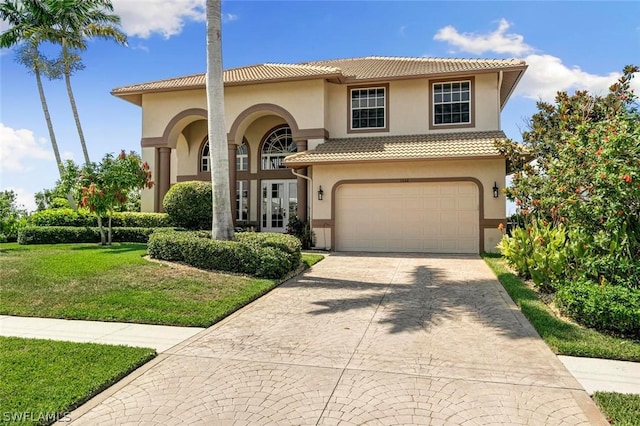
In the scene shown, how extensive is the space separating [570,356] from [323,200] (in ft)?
38.7

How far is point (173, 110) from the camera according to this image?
19453mm

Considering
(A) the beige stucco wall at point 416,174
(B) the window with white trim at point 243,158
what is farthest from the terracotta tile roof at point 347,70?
(A) the beige stucco wall at point 416,174

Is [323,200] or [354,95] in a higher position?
[354,95]

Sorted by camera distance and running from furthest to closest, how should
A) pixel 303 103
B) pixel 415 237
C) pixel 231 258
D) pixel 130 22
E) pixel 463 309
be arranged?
pixel 130 22 → pixel 303 103 → pixel 415 237 → pixel 231 258 → pixel 463 309

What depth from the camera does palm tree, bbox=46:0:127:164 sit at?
2183 centimetres

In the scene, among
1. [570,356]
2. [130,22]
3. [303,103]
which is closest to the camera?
[570,356]

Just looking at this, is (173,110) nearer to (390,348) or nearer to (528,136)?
(528,136)

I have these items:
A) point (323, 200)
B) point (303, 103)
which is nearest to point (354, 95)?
point (303, 103)

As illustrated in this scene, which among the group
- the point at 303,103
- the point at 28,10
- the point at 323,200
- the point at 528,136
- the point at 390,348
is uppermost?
the point at 28,10

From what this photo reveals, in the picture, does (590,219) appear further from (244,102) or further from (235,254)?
(244,102)

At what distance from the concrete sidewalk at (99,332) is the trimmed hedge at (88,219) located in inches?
441

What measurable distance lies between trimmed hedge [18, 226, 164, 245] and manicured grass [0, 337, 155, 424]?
38.5 ft

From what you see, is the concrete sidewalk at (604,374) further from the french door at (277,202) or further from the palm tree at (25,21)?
the palm tree at (25,21)

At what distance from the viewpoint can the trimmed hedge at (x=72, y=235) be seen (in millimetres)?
16938
